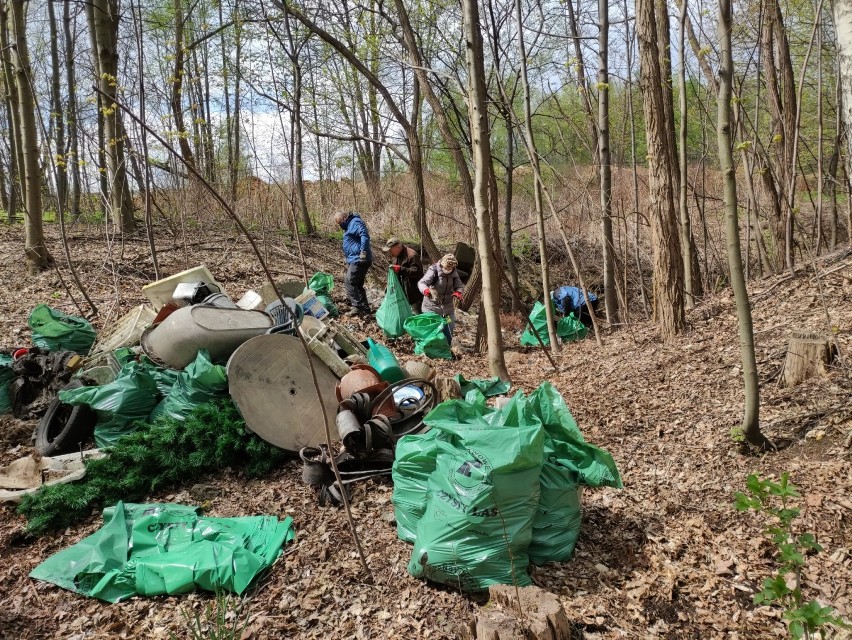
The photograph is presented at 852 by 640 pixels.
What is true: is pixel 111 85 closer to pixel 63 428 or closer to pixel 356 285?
pixel 356 285

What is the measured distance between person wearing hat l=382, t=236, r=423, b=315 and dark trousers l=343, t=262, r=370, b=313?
1.34ft

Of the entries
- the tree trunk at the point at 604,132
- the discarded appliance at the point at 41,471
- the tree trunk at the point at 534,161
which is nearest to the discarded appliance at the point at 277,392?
the discarded appliance at the point at 41,471

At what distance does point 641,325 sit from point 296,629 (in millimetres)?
6082

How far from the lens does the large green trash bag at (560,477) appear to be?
9.78ft

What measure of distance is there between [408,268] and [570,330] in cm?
239

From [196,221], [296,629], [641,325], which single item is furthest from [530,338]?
[196,221]

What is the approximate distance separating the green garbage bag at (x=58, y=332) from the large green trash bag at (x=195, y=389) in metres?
1.94

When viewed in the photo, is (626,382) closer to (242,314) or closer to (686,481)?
(686,481)

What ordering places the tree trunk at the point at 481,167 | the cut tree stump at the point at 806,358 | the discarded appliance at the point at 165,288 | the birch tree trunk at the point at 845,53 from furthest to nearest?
the discarded appliance at the point at 165,288 < the tree trunk at the point at 481,167 < the cut tree stump at the point at 806,358 < the birch tree trunk at the point at 845,53

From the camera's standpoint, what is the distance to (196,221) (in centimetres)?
1181

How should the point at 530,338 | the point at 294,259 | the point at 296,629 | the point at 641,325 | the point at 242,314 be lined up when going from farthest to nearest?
the point at 294,259
the point at 530,338
the point at 641,325
the point at 242,314
the point at 296,629

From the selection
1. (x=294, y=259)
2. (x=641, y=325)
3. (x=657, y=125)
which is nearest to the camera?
(x=657, y=125)

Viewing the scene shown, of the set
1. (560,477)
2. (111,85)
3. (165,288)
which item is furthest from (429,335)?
(111,85)

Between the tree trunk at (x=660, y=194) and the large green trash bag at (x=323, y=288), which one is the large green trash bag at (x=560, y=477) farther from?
the large green trash bag at (x=323, y=288)
